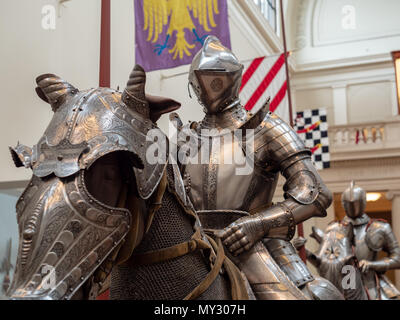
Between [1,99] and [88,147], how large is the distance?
4057 mm

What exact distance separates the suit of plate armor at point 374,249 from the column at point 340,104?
10137 mm

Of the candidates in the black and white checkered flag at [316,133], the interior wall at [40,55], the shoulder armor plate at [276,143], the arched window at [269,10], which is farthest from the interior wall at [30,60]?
the arched window at [269,10]

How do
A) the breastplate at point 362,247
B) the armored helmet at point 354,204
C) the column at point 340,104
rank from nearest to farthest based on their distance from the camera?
the breastplate at point 362,247, the armored helmet at point 354,204, the column at point 340,104

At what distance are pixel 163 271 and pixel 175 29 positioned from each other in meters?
4.62

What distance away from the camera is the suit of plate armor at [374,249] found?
23.2 ft

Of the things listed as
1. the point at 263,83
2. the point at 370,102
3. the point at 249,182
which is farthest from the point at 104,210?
the point at 370,102

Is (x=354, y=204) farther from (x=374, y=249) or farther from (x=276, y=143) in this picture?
(x=276, y=143)

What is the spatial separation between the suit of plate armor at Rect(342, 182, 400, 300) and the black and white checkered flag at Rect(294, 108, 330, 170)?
3735 mm

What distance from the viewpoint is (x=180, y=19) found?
5906mm

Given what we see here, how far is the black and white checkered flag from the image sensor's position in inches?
456

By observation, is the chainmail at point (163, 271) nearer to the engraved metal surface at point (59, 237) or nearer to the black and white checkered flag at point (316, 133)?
the engraved metal surface at point (59, 237)
